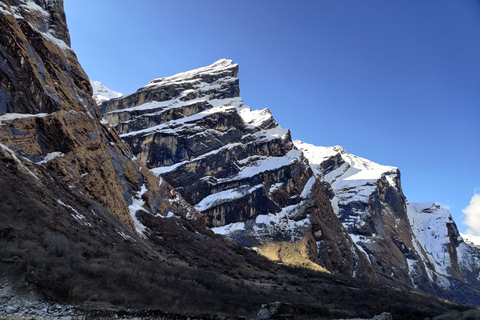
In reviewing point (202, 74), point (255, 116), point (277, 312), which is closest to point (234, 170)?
point (255, 116)

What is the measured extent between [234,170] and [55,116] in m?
84.1

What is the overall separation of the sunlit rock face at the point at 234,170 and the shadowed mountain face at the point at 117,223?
70 centimetres

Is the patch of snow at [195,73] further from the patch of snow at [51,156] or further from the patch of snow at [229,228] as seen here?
the patch of snow at [51,156]

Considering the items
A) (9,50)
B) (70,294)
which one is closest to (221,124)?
(9,50)

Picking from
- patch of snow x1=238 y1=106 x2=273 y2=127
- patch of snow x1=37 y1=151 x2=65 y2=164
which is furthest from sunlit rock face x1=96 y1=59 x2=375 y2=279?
patch of snow x1=37 y1=151 x2=65 y2=164

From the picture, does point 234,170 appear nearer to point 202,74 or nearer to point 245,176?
point 245,176

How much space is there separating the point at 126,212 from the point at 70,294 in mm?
36668

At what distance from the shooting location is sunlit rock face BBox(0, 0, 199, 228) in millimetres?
36094

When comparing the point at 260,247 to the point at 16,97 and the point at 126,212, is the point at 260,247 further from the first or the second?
the point at 16,97

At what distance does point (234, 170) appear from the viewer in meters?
122

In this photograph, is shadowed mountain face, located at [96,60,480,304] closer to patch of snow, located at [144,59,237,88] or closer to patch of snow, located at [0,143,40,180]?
patch of snow, located at [144,59,237,88]

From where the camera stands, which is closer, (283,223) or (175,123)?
(283,223)

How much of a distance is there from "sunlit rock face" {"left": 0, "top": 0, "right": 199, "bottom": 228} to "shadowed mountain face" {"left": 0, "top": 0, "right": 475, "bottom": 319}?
0.19m

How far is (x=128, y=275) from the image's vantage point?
1831 cm
